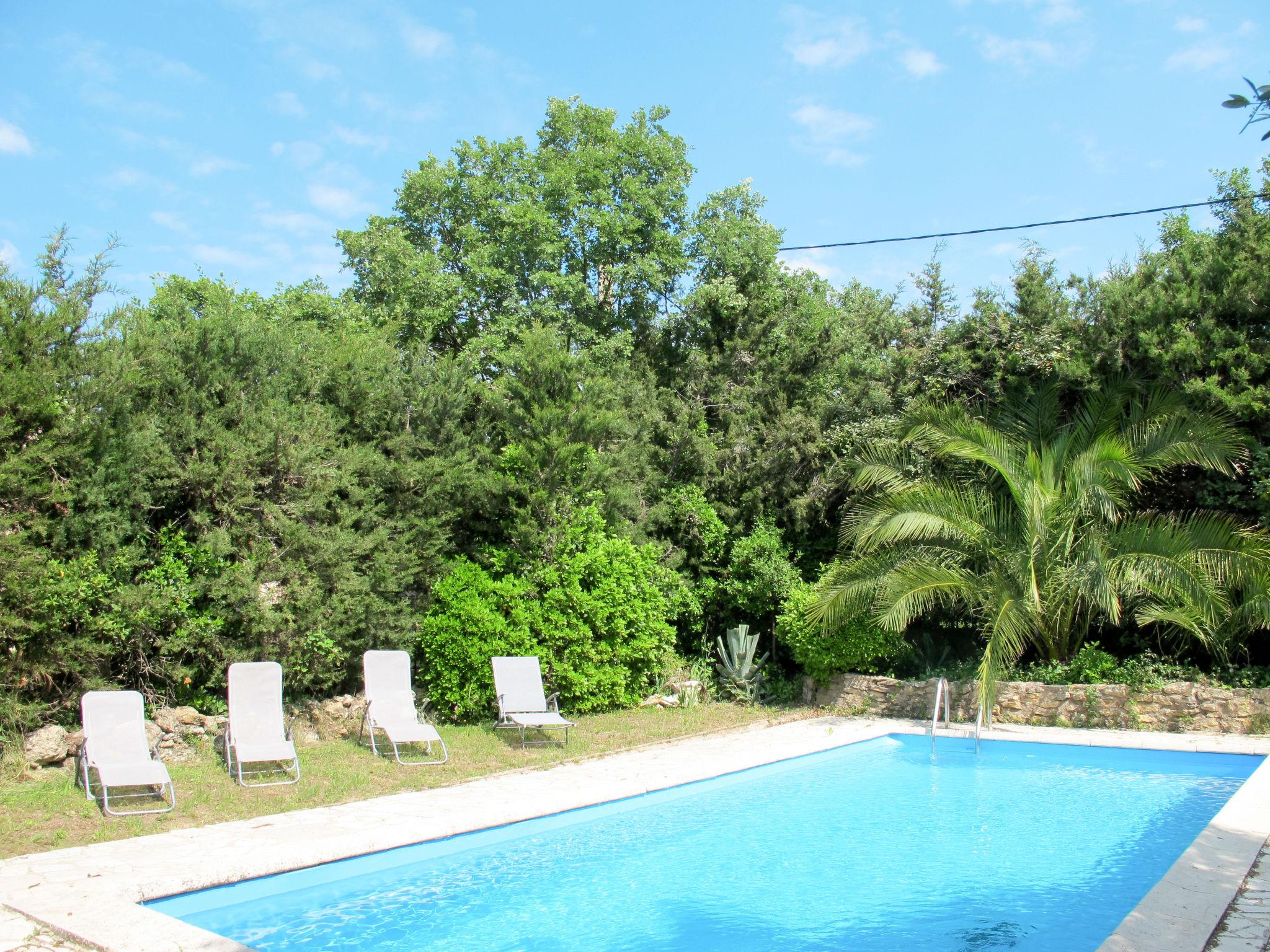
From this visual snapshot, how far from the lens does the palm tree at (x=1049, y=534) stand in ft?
37.2

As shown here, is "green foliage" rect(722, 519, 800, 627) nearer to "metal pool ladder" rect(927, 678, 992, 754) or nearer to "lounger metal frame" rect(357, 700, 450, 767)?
"metal pool ladder" rect(927, 678, 992, 754)

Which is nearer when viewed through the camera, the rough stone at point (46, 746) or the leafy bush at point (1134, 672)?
the rough stone at point (46, 746)

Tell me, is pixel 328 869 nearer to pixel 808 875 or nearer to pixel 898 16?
pixel 808 875

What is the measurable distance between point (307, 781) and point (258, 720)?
2.85 feet

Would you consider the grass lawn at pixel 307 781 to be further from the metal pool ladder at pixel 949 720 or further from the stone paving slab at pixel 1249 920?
the stone paving slab at pixel 1249 920

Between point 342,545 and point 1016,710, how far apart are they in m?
9.26

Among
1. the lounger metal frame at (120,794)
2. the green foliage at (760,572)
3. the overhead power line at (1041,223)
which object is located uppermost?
the overhead power line at (1041,223)

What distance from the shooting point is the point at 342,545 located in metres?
10.3

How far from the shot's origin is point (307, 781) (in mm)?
8289

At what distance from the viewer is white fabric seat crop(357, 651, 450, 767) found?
9.20m

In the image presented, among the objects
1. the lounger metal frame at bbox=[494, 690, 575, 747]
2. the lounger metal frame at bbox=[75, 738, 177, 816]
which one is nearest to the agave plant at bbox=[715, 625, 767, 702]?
the lounger metal frame at bbox=[494, 690, 575, 747]

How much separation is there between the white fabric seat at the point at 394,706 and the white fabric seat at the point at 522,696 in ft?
2.75

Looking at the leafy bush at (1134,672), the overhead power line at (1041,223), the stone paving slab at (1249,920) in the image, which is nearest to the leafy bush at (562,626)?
the leafy bush at (1134,672)

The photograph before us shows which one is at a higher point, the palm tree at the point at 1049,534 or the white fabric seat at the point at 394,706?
the palm tree at the point at 1049,534
